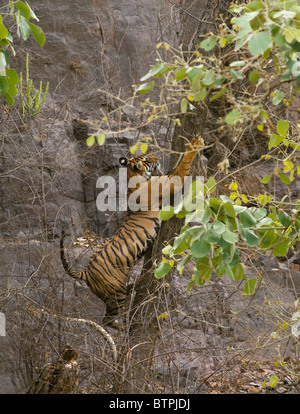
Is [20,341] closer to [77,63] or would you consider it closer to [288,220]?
[288,220]

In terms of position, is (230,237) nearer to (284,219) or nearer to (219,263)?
(219,263)

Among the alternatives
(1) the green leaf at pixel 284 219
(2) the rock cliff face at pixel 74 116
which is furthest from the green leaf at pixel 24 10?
(2) the rock cliff face at pixel 74 116

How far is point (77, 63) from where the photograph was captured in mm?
7480

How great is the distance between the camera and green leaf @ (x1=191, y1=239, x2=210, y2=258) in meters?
2.01

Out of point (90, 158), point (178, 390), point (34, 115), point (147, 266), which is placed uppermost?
point (34, 115)

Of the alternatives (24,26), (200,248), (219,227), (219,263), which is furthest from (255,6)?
(24,26)

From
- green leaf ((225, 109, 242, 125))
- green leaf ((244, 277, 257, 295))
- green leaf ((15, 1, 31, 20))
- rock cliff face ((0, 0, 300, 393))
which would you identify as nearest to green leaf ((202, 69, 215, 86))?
green leaf ((225, 109, 242, 125))

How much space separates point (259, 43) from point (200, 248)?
2.71 feet

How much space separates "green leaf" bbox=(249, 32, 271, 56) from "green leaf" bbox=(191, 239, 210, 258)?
2.57ft

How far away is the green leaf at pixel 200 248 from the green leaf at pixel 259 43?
0.78 m

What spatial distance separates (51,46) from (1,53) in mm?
5152

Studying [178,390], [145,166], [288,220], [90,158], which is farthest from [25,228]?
[288,220]

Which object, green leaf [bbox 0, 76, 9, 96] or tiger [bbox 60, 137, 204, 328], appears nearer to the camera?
green leaf [bbox 0, 76, 9, 96]

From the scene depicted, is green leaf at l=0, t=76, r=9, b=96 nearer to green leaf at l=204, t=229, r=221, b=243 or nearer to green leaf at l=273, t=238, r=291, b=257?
green leaf at l=204, t=229, r=221, b=243
